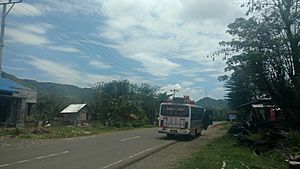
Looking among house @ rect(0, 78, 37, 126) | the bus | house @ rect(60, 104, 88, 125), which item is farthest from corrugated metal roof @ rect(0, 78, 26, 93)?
house @ rect(60, 104, 88, 125)

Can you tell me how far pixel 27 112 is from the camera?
42.6 meters

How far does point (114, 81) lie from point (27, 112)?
21908mm

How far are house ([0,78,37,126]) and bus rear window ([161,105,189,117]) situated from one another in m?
15.5

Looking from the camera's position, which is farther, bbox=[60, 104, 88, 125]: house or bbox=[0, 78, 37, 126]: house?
bbox=[60, 104, 88, 125]: house

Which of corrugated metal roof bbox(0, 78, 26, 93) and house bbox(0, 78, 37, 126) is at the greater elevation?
corrugated metal roof bbox(0, 78, 26, 93)

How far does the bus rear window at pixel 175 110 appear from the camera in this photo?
29.0 metres

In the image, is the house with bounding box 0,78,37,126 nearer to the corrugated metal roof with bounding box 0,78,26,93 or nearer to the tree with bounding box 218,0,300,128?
the corrugated metal roof with bounding box 0,78,26,93

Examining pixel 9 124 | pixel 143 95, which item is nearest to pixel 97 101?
pixel 143 95

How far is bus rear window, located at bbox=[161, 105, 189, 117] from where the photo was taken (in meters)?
29.0

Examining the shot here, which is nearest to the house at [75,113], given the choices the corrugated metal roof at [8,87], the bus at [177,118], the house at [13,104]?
the house at [13,104]

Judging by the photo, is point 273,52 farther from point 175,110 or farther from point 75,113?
point 75,113

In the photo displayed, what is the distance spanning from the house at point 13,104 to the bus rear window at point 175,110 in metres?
15.5

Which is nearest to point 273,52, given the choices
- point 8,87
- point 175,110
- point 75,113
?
point 175,110

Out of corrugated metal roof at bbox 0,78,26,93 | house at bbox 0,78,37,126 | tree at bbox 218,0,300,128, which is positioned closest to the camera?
tree at bbox 218,0,300,128
